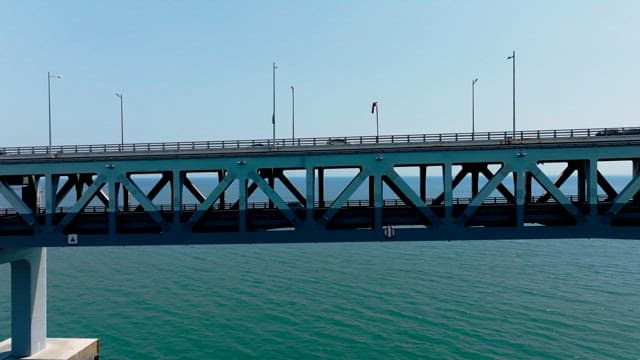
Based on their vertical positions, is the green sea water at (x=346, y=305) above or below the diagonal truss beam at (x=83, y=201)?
below

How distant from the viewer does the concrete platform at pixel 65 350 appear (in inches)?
1075

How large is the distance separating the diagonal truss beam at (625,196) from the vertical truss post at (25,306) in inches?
1470

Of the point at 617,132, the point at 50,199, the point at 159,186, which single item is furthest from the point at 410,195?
the point at 50,199

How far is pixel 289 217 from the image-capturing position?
22609 mm

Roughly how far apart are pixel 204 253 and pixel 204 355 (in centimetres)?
4197

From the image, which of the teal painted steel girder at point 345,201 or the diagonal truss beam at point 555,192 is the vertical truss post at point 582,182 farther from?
the diagonal truss beam at point 555,192

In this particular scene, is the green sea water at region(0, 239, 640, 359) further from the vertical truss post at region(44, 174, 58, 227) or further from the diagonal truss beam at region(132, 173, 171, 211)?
the diagonal truss beam at region(132, 173, 171, 211)

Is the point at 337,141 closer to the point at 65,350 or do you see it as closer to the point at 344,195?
the point at 344,195

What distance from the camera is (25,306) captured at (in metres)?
27.1

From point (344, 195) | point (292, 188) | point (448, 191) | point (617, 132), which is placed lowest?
point (344, 195)

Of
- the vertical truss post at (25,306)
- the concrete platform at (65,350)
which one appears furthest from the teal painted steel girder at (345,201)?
the concrete platform at (65,350)

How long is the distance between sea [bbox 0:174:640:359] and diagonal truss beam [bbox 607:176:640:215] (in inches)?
557

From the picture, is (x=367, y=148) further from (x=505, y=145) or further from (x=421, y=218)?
(x=505, y=145)

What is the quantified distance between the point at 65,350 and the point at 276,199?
20566 mm
